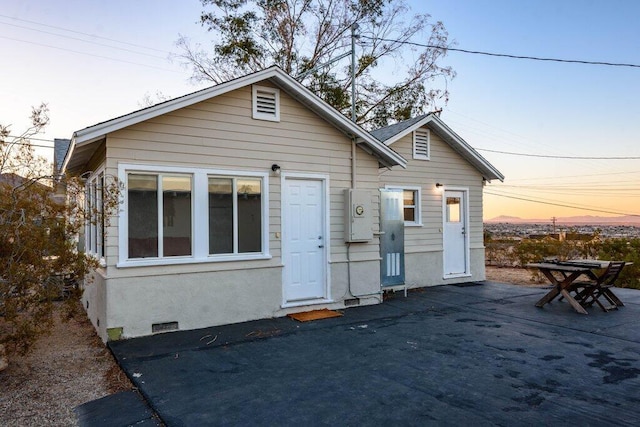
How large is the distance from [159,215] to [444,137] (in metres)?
7.22

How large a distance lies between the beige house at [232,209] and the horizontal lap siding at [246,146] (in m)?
0.02

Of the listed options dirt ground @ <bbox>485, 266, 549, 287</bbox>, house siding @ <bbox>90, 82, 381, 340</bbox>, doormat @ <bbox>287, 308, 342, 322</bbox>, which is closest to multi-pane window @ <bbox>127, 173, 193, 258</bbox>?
house siding @ <bbox>90, 82, 381, 340</bbox>

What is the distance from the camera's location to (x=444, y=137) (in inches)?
407

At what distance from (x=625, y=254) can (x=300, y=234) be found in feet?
31.4

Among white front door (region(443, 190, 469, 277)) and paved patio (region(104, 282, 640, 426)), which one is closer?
paved patio (region(104, 282, 640, 426))

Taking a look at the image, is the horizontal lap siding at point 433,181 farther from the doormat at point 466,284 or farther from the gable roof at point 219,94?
the gable roof at point 219,94

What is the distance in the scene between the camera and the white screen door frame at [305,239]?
6996 mm

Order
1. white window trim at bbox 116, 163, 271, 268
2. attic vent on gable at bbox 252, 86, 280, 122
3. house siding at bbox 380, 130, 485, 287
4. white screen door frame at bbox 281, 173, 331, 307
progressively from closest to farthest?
white window trim at bbox 116, 163, 271, 268 → attic vent on gable at bbox 252, 86, 280, 122 → white screen door frame at bbox 281, 173, 331, 307 → house siding at bbox 380, 130, 485, 287

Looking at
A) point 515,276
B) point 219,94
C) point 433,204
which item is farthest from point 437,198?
point 219,94

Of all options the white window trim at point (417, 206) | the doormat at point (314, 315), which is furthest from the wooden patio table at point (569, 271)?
the doormat at point (314, 315)

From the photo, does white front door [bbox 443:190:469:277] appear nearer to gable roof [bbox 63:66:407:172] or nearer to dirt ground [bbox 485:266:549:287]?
dirt ground [bbox 485:266:549:287]

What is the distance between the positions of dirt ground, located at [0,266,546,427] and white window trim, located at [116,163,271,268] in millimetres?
1280

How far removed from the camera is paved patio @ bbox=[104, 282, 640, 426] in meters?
3.33

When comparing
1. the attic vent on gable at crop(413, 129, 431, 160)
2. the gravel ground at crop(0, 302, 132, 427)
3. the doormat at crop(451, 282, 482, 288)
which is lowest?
the gravel ground at crop(0, 302, 132, 427)
